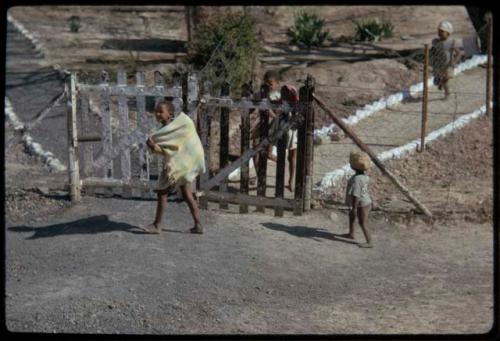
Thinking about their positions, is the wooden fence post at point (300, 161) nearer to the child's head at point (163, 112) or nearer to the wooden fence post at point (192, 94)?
the wooden fence post at point (192, 94)

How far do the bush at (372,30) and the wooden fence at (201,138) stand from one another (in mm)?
9525

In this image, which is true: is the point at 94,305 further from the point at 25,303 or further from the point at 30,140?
the point at 30,140

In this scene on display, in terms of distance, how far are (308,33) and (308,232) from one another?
968cm

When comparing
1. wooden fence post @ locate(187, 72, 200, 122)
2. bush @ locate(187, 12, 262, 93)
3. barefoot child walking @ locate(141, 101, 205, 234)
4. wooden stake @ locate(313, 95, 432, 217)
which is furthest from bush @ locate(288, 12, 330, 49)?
barefoot child walking @ locate(141, 101, 205, 234)

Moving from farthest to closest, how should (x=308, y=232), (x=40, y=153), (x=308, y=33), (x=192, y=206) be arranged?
1. (x=308, y=33)
2. (x=40, y=153)
3. (x=308, y=232)
4. (x=192, y=206)

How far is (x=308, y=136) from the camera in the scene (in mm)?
9016

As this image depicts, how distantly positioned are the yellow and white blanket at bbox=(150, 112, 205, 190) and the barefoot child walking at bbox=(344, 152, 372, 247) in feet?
4.88

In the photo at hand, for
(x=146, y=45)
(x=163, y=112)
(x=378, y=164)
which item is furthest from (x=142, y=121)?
(x=146, y=45)

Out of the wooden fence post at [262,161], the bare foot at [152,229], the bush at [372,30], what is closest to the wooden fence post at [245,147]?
the wooden fence post at [262,161]

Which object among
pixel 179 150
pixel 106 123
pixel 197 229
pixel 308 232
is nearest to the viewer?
pixel 179 150

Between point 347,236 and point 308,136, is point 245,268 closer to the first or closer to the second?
point 347,236

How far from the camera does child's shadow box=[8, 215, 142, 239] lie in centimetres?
867

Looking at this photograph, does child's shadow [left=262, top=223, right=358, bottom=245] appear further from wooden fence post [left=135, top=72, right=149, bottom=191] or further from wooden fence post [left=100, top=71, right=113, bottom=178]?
wooden fence post [left=100, top=71, right=113, bottom=178]

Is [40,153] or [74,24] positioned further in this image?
[74,24]
